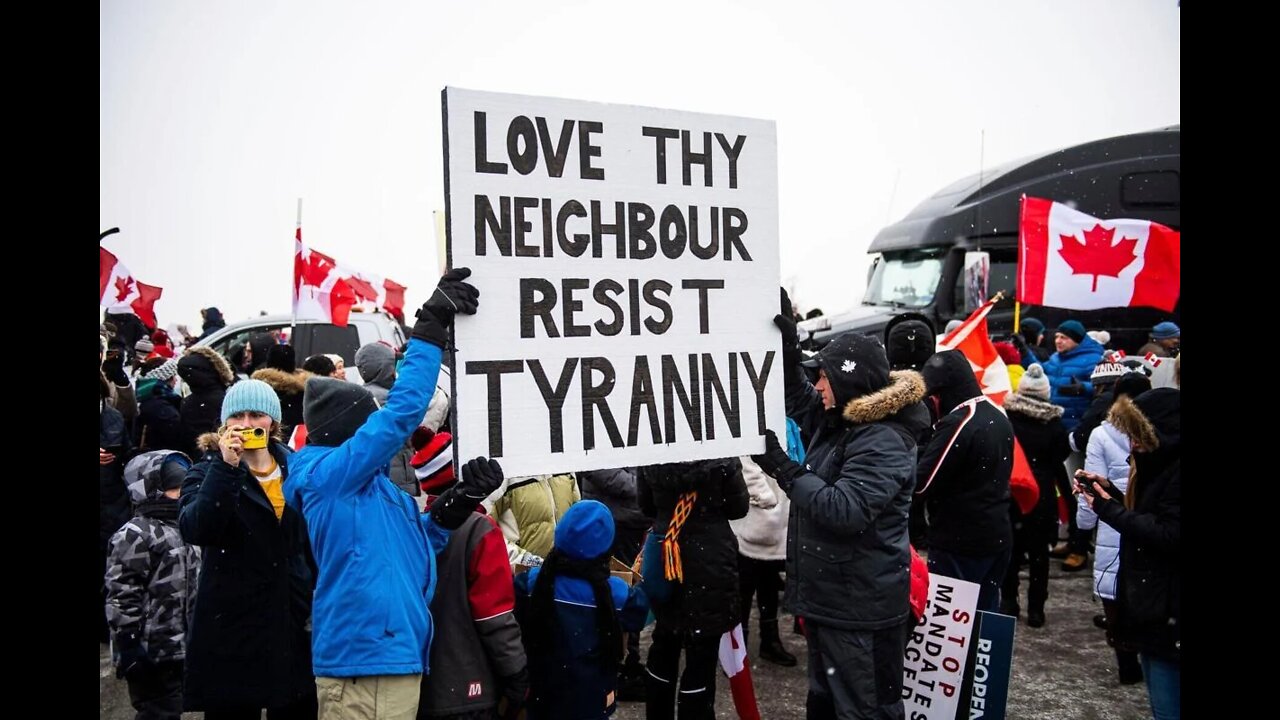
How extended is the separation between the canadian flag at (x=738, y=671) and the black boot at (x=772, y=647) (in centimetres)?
132

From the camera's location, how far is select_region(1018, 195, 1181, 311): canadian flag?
31.3ft

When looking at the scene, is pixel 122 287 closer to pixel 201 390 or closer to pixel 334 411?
pixel 201 390

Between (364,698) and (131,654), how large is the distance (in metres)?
1.72

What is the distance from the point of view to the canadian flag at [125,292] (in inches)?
403

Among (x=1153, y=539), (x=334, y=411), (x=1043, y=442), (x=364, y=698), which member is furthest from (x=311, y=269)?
(x=1153, y=539)

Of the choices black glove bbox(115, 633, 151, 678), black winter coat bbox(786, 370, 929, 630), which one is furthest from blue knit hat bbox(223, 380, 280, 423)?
black winter coat bbox(786, 370, 929, 630)

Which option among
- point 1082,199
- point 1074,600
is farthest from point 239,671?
point 1082,199

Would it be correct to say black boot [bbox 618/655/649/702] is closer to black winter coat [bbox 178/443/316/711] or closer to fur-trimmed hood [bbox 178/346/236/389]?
black winter coat [bbox 178/443/316/711]

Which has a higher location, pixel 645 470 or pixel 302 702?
pixel 645 470

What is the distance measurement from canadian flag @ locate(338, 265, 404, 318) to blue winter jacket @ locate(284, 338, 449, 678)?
7.74 meters

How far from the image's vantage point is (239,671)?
142 inches
